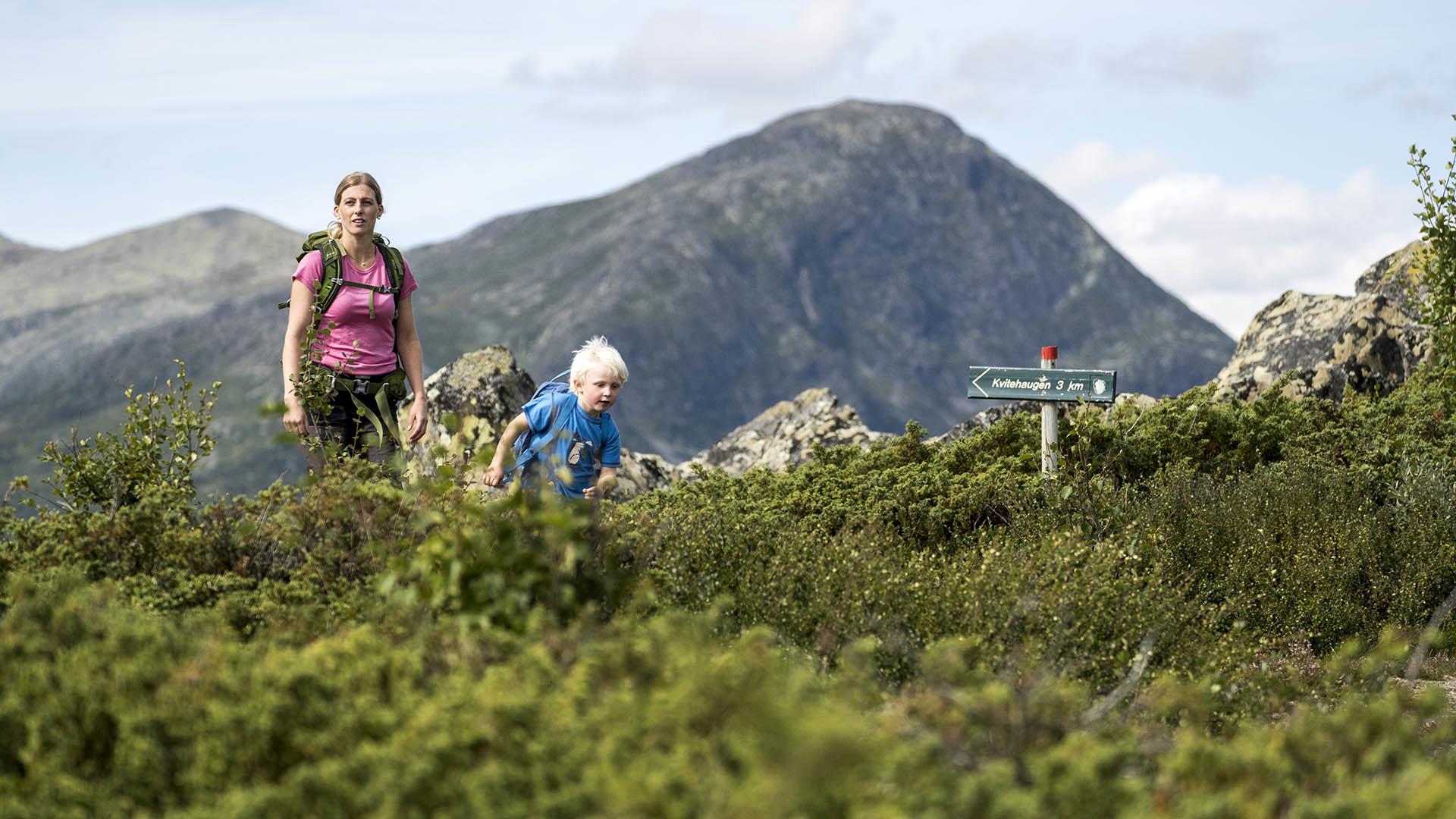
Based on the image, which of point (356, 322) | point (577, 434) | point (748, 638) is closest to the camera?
point (748, 638)

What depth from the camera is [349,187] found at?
6930mm

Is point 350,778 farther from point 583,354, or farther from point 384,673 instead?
point 583,354

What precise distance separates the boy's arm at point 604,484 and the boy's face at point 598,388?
0.31 meters

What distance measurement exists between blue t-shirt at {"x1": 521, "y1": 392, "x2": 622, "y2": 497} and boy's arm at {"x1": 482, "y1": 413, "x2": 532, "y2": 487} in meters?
0.08

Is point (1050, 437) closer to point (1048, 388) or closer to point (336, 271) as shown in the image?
point (1048, 388)

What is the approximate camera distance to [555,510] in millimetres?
4461

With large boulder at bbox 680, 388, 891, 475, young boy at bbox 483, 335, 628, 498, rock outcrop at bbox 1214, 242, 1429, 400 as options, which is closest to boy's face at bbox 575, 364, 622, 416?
young boy at bbox 483, 335, 628, 498

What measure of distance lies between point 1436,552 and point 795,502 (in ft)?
13.7

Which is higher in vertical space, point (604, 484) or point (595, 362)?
point (595, 362)

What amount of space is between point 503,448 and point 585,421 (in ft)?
1.67

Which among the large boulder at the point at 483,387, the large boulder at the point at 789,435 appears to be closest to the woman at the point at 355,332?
the large boulder at the point at 483,387

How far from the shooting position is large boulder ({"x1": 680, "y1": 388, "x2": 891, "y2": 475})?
1420 centimetres

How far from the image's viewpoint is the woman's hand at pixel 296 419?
6602mm

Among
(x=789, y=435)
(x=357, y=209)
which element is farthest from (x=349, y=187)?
(x=789, y=435)
